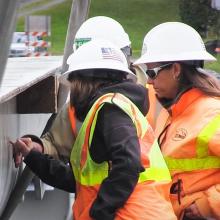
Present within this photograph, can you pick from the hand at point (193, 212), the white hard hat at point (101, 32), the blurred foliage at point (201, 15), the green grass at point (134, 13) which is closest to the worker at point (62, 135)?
the white hard hat at point (101, 32)

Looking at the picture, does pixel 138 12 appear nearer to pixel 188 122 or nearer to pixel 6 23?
pixel 188 122

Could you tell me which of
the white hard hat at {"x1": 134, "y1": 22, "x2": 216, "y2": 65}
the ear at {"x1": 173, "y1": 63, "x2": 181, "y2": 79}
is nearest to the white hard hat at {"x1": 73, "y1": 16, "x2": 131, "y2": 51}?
the white hard hat at {"x1": 134, "y1": 22, "x2": 216, "y2": 65}

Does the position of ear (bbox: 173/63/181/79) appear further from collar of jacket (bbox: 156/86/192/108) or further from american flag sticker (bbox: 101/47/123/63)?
american flag sticker (bbox: 101/47/123/63)

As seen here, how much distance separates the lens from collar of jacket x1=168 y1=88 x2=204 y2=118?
2939 mm

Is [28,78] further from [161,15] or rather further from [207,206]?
[161,15]

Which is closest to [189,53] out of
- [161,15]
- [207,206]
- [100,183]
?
[207,206]

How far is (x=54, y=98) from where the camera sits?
3156 mm

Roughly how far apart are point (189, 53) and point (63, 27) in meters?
36.6

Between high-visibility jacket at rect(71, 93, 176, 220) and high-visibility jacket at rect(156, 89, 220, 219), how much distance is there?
39cm

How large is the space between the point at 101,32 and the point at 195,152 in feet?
3.62

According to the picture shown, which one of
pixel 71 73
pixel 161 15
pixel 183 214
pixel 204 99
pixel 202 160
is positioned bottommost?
pixel 161 15

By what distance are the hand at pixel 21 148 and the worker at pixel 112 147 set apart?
235 millimetres

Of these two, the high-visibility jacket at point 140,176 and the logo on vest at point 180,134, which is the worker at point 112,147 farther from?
the logo on vest at point 180,134

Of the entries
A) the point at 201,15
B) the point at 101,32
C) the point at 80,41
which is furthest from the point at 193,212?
the point at 201,15
